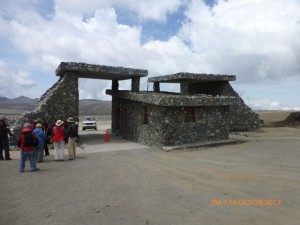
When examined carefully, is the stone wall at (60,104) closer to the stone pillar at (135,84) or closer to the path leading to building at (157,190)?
the stone pillar at (135,84)

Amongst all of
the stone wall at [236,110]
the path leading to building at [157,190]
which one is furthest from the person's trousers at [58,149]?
the stone wall at [236,110]

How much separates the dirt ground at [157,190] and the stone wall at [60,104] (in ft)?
14.2

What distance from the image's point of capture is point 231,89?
25703 millimetres

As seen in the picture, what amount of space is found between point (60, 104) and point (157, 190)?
1184cm

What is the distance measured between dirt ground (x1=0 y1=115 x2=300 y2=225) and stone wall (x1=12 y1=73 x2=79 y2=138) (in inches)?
171

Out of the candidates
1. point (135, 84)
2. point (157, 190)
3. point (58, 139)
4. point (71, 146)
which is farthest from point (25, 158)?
point (135, 84)

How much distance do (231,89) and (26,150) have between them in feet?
58.9

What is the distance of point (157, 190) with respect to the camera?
8.76 m

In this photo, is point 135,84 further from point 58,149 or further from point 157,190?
point 157,190

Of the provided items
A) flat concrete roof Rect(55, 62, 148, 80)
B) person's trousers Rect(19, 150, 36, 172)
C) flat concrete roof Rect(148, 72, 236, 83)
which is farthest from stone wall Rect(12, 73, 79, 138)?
flat concrete roof Rect(148, 72, 236, 83)

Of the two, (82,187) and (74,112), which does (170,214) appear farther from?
(74,112)

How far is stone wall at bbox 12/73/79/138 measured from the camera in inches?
723

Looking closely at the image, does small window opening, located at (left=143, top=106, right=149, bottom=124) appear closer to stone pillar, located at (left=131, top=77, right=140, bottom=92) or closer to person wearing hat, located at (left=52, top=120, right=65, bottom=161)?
stone pillar, located at (left=131, top=77, right=140, bottom=92)

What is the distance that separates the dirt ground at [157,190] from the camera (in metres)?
6.68
